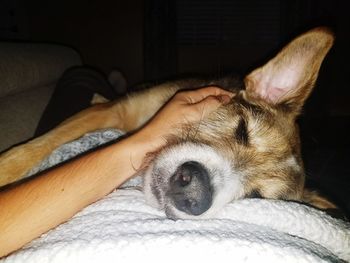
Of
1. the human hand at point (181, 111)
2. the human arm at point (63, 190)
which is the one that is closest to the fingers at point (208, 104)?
the human hand at point (181, 111)

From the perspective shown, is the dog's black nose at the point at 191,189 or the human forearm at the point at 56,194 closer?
the human forearm at the point at 56,194

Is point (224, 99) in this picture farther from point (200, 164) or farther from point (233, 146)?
point (200, 164)

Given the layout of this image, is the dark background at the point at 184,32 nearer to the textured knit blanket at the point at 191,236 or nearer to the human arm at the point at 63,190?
the textured knit blanket at the point at 191,236

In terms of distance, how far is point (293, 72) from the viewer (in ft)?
6.66

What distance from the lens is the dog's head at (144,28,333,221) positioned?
152 centimetres

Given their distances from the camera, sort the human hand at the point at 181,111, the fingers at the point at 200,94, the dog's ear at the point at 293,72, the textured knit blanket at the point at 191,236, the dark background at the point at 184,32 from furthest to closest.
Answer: the dark background at the point at 184,32, the dog's ear at the point at 293,72, the fingers at the point at 200,94, the human hand at the point at 181,111, the textured knit blanket at the point at 191,236

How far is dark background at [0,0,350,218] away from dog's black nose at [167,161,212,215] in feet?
14.7

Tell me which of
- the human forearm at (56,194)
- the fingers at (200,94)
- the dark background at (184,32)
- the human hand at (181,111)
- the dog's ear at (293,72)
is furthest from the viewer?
the dark background at (184,32)

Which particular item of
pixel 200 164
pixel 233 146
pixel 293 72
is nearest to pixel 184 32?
pixel 293 72

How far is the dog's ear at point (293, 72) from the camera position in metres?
1.84

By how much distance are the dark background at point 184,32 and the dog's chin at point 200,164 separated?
431 centimetres

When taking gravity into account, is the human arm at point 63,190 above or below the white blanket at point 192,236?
above

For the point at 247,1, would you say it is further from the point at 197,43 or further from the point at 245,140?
the point at 245,140

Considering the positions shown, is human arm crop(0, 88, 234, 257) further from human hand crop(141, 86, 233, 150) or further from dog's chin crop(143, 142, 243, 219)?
dog's chin crop(143, 142, 243, 219)
